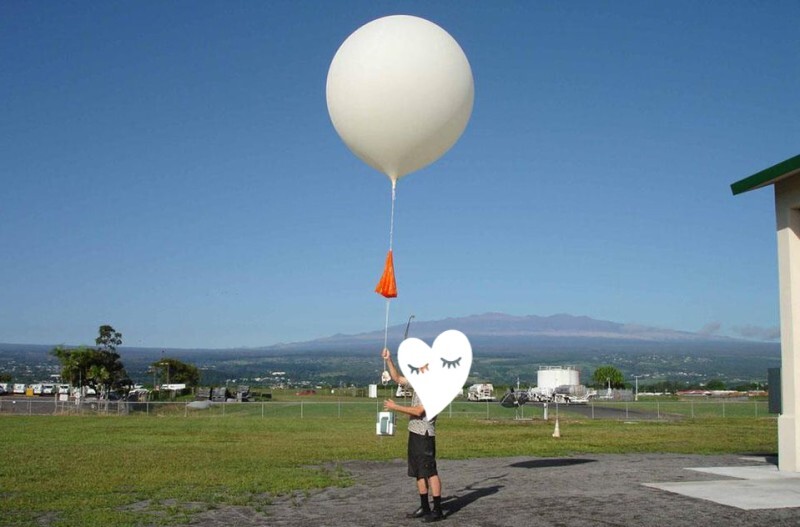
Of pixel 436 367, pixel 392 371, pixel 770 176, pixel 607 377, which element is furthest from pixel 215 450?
pixel 607 377

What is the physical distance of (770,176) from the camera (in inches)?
553

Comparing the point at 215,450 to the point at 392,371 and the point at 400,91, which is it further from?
the point at 400,91

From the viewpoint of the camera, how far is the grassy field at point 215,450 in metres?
11.9

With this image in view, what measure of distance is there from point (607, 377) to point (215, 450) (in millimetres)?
74037

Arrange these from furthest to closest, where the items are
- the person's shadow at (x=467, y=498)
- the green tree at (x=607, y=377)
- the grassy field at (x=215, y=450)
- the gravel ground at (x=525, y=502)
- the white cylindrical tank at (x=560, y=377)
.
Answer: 1. the green tree at (x=607, y=377)
2. the white cylindrical tank at (x=560, y=377)
3. the grassy field at (x=215, y=450)
4. the person's shadow at (x=467, y=498)
5. the gravel ground at (x=525, y=502)

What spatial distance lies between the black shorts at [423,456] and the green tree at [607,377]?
8149 cm

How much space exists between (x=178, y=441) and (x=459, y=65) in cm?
1612

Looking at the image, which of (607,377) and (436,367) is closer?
(436,367)

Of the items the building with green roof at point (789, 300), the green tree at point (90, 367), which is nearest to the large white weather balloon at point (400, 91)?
the building with green roof at point (789, 300)

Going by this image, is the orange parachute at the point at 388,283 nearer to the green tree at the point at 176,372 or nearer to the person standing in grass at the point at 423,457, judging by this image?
the person standing in grass at the point at 423,457

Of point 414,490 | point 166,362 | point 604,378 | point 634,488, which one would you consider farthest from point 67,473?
point 604,378

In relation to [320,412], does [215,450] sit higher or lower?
higher

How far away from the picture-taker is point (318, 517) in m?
10.5

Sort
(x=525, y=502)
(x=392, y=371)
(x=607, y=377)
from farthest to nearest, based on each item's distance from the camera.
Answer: (x=607, y=377)
(x=525, y=502)
(x=392, y=371)
